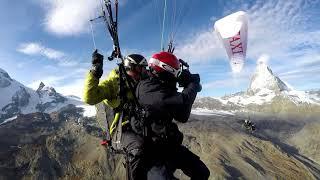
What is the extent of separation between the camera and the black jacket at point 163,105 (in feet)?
24.4

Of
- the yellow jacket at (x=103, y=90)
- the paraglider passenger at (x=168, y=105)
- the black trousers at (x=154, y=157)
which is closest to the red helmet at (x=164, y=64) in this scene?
the paraglider passenger at (x=168, y=105)

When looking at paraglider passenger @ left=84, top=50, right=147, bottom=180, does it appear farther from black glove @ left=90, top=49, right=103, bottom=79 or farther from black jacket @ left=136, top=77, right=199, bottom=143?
black jacket @ left=136, top=77, right=199, bottom=143

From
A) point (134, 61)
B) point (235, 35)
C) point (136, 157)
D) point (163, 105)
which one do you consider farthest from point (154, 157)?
point (235, 35)

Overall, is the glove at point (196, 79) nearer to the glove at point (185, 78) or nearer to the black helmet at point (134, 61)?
the glove at point (185, 78)

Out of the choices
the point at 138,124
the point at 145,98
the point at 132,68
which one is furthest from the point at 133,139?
the point at 132,68

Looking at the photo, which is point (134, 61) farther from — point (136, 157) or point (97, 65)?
point (136, 157)

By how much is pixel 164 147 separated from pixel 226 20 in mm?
17212

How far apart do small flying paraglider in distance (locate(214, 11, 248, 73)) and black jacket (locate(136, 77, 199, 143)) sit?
51.3 ft

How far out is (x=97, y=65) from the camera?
7.71 m

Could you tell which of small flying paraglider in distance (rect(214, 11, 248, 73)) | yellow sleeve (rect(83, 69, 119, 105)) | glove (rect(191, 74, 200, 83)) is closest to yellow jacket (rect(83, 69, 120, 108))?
yellow sleeve (rect(83, 69, 119, 105))

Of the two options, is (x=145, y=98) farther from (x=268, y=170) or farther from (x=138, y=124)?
(x=268, y=170)

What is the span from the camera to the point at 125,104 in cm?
808

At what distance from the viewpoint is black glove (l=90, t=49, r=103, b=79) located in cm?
767

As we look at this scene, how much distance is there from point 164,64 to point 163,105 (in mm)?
855
